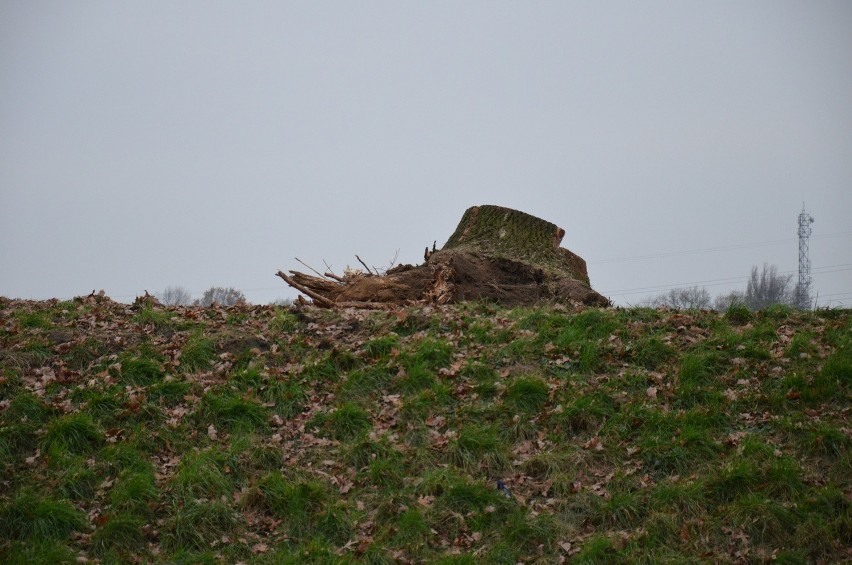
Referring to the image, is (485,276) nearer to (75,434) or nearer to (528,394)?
(528,394)

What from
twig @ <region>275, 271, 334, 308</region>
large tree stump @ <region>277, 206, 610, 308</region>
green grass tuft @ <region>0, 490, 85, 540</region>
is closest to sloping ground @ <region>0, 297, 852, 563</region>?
green grass tuft @ <region>0, 490, 85, 540</region>

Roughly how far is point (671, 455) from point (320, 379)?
13.1 ft

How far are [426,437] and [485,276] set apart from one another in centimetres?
453

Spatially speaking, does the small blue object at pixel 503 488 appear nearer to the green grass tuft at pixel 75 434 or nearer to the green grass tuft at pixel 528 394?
the green grass tuft at pixel 528 394

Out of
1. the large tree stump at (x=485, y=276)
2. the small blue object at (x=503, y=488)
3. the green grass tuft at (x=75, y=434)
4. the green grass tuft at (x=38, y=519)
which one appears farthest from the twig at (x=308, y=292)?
the green grass tuft at (x=38, y=519)

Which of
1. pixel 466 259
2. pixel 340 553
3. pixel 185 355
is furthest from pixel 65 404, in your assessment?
pixel 466 259

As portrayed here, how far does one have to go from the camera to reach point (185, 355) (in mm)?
9219

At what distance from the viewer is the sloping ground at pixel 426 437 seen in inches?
265

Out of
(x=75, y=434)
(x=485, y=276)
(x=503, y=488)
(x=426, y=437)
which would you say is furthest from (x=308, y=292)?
(x=503, y=488)

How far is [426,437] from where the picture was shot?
8000 mm

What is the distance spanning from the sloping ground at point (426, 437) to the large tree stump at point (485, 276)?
4.17 feet

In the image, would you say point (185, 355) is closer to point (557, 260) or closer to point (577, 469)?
point (577, 469)

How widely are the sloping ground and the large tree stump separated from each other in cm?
127

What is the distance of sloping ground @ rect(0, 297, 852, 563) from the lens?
22.1 feet
